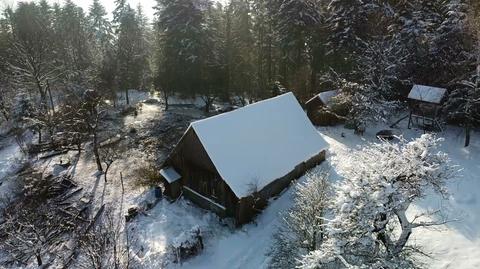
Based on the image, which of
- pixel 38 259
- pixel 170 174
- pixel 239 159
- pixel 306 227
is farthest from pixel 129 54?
pixel 306 227

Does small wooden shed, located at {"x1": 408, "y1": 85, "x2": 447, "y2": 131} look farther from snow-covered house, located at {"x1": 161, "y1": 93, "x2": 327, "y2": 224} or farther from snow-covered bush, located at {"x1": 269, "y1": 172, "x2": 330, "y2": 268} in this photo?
snow-covered bush, located at {"x1": 269, "y1": 172, "x2": 330, "y2": 268}

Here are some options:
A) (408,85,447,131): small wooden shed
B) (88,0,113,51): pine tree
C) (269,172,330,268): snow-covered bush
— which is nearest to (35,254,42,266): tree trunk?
(269,172,330,268): snow-covered bush

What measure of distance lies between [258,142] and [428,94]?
16918 millimetres

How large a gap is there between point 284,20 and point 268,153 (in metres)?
22.4

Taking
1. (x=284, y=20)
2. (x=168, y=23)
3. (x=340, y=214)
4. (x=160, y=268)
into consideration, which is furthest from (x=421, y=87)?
(x=168, y=23)

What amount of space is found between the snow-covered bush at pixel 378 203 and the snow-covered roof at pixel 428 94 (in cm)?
1942

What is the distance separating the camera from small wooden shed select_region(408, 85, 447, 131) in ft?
95.3

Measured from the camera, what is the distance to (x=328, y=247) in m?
11.8

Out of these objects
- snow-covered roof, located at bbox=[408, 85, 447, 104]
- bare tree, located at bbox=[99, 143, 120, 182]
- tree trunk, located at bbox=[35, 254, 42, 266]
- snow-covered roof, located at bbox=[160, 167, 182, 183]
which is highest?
snow-covered roof, located at bbox=[408, 85, 447, 104]

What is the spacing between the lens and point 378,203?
35.8 feet

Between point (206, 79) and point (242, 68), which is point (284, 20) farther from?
point (206, 79)

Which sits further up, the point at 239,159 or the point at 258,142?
the point at 258,142

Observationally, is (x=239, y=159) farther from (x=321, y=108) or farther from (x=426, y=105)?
(x=426, y=105)

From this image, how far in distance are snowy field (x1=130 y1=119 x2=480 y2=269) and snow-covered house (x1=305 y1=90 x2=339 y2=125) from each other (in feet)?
32.8
